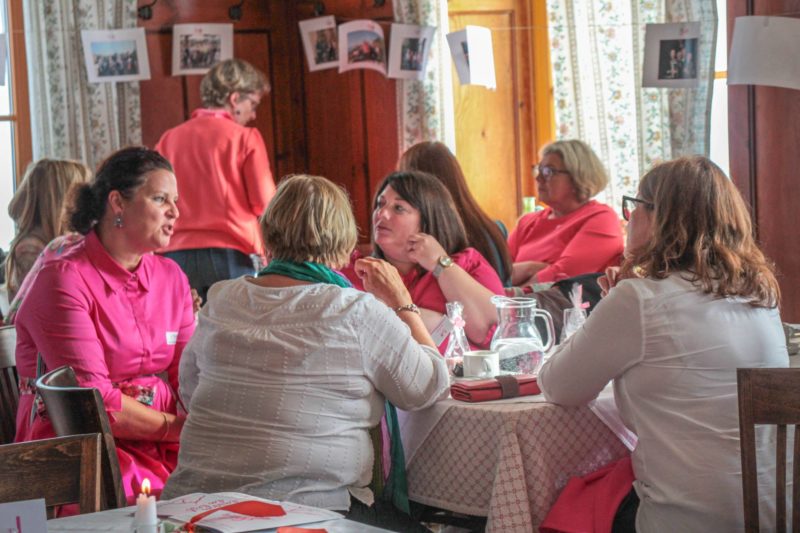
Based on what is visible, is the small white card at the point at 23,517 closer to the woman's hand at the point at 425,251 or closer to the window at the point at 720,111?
the woman's hand at the point at 425,251

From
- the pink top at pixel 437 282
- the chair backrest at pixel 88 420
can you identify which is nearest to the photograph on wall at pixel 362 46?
the pink top at pixel 437 282

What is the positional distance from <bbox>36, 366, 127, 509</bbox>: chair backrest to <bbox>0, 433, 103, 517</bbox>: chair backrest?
146mm

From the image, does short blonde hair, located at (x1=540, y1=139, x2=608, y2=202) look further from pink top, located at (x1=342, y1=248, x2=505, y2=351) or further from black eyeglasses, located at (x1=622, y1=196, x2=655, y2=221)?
black eyeglasses, located at (x1=622, y1=196, x2=655, y2=221)

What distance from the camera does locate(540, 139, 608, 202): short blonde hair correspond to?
4457 mm

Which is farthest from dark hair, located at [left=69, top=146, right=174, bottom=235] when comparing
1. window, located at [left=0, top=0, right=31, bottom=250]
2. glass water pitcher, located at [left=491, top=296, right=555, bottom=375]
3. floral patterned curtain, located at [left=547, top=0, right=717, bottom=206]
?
window, located at [left=0, top=0, right=31, bottom=250]

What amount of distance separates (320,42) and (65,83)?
133 centimetres

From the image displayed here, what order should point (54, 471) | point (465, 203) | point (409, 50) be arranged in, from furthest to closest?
1. point (409, 50)
2. point (465, 203)
3. point (54, 471)

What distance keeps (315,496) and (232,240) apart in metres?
2.86

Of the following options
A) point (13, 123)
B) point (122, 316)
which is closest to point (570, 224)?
point (122, 316)

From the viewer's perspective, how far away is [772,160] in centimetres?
391

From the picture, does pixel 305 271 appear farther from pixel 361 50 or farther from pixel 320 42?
pixel 320 42

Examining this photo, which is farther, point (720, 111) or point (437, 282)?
point (720, 111)

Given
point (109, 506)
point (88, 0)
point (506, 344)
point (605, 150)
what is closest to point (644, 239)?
point (506, 344)

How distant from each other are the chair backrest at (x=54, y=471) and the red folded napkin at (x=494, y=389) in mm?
876
